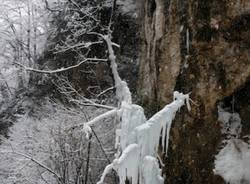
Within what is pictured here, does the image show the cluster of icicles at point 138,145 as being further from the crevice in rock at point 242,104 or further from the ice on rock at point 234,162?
the crevice in rock at point 242,104

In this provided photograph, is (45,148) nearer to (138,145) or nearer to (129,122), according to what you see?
(129,122)

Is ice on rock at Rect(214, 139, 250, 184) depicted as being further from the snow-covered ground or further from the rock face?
the snow-covered ground

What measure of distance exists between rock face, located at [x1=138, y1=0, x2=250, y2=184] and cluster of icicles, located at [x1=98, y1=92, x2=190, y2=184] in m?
3.93

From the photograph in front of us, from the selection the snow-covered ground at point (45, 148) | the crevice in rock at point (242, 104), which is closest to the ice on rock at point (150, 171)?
the crevice in rock at point (242, 104)

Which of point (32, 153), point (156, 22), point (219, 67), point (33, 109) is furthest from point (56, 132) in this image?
point (219, 67)

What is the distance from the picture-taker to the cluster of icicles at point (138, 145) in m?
6.05

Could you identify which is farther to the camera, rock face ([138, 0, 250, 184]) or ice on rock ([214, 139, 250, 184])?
rock face ([138, 0, 250, 184])

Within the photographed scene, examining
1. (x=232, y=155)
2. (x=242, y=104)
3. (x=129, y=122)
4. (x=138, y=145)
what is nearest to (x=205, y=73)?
(x=242, y=104)

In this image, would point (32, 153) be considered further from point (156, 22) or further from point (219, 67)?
point (219, 67)

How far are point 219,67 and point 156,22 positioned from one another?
8.23ft

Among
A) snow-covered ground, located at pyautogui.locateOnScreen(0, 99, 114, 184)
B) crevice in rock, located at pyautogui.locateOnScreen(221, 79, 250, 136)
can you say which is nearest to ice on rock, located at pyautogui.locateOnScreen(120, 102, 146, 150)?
crevice in rock, located at pyautogui.locateOnScreen(221, 79, 250, 136)

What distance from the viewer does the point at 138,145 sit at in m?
6.17

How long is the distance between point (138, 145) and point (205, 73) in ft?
15.1

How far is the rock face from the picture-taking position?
33.7 ft
